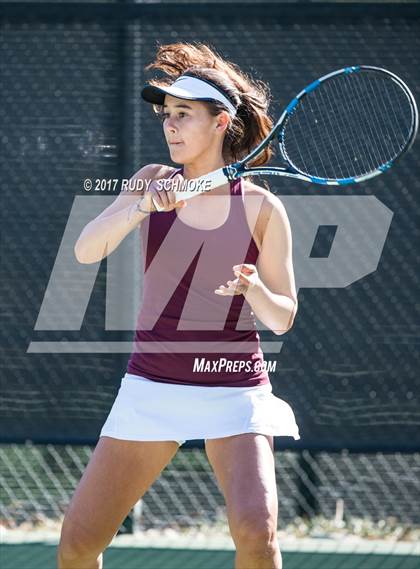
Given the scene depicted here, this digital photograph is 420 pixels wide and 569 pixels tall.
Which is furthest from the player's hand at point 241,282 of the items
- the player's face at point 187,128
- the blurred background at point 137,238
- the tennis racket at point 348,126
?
the blurred background at point 137,238

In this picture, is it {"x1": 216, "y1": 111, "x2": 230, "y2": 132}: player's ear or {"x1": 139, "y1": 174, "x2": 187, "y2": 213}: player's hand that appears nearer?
{"x1": 139, "y1": 174, "x2": 187, "y2": 213}: player's hand

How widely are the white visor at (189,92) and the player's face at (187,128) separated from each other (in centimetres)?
3

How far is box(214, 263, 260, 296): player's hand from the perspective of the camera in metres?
2.55

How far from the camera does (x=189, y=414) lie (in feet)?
9.04

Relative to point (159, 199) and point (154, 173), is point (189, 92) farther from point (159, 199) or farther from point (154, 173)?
point (159, 199)

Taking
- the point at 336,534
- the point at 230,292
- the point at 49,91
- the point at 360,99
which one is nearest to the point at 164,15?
the point at 49,91

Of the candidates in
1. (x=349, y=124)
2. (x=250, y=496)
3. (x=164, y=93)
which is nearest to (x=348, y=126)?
(x=349, y=124)

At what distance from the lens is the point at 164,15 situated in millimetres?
4098

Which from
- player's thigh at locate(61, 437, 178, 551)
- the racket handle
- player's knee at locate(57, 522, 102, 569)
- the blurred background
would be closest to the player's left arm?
the racket handle

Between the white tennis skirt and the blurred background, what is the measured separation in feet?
4.40

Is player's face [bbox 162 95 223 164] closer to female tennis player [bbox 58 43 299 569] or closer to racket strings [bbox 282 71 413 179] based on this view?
female tennis player [bbox 58 43 299 569]

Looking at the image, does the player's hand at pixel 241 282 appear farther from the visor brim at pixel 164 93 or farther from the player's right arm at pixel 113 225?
the visor brim at pixel 164 93

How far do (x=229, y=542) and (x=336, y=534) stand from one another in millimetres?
438

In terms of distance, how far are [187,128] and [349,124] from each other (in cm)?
110
